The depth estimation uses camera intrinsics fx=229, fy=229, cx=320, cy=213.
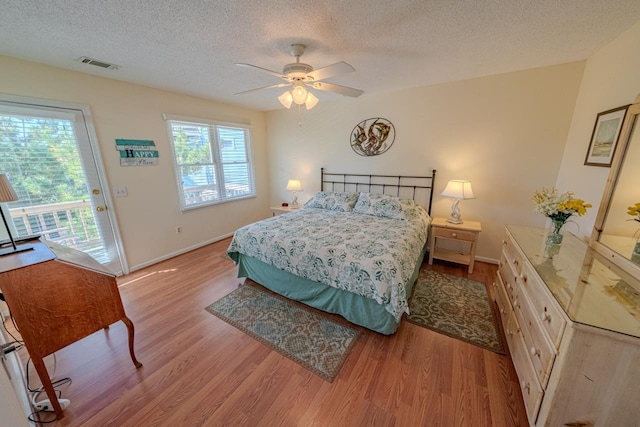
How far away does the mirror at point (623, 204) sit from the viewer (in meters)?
1.36

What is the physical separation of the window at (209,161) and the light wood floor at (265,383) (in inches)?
84.1

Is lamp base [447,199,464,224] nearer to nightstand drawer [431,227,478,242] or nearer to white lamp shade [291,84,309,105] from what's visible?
nightstand drawer [431,227,478,242]

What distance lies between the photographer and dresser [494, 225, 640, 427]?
35.7 inches

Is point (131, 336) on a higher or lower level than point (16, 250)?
lower

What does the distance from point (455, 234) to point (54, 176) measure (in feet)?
14.7

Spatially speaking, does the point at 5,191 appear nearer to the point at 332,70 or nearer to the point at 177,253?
the point at 332,70

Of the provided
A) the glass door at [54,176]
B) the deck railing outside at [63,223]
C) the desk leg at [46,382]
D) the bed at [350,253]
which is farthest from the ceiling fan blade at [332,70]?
the deck railing outside at [63,223]

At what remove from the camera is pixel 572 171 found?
2314 mm

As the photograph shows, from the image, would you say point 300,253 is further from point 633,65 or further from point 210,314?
point 633,65

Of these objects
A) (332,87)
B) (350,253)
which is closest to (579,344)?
(350,253)

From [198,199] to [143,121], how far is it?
4.27 ft

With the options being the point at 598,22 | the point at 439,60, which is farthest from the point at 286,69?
the point at 598,22

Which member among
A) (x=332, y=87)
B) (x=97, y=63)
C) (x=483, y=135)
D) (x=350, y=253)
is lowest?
(x=350, y=253)

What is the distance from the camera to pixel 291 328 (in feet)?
6.66
